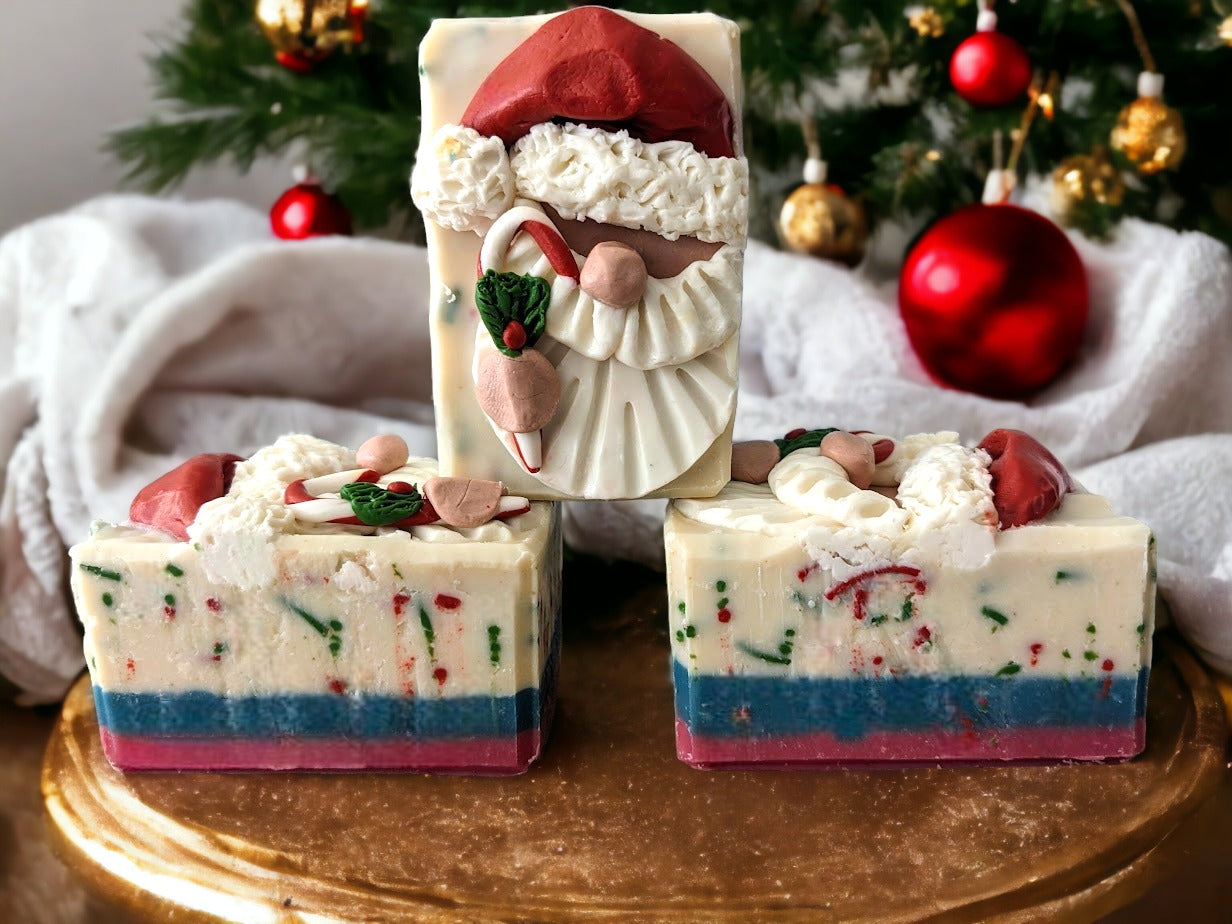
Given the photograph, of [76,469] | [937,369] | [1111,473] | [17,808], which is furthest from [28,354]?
[1111,473]

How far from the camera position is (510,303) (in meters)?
0.74

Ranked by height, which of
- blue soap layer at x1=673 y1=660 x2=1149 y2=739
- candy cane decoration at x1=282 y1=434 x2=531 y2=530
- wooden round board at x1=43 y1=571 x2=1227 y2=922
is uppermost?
candy cane decoration at x1=282 y1=434 x2=531 y2=530

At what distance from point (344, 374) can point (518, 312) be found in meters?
0.48

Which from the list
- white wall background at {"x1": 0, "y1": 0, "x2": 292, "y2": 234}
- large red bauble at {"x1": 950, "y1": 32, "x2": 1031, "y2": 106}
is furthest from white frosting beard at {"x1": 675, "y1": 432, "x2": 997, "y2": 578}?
white wall background at {"x1": 0, "y1": 0, "x2": 292, "y2": 234}

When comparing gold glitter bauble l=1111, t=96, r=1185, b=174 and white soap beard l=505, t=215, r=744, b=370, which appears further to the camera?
gold glitter bauble l=1111, t=96, r=1185, b=174

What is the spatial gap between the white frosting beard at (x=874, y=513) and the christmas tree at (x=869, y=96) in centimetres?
43

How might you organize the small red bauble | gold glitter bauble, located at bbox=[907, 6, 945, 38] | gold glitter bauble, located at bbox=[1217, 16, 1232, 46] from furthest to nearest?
the small red bauble → gold glitter bauble, located at bbox=[907, 6, 945, 38] → gold glitter bauble, located at bbox=[1217, 16, 1232, 46]

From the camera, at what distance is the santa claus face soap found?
726mm

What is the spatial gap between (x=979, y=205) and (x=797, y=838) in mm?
579

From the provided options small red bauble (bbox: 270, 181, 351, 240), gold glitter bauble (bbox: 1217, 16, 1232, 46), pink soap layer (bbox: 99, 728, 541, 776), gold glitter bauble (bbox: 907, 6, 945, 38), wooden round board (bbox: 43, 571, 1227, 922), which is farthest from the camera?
small red bauble (bbox: 270, 181, 351, 240)

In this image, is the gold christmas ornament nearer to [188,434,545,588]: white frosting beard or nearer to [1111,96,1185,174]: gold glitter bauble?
[188,434,545,588]: white frosting beard

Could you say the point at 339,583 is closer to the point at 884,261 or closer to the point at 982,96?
the point at 982,96

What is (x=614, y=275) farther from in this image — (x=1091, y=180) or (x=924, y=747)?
(x=1091, y=180)

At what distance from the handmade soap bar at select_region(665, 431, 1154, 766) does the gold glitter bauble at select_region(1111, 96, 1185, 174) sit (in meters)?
0.39
